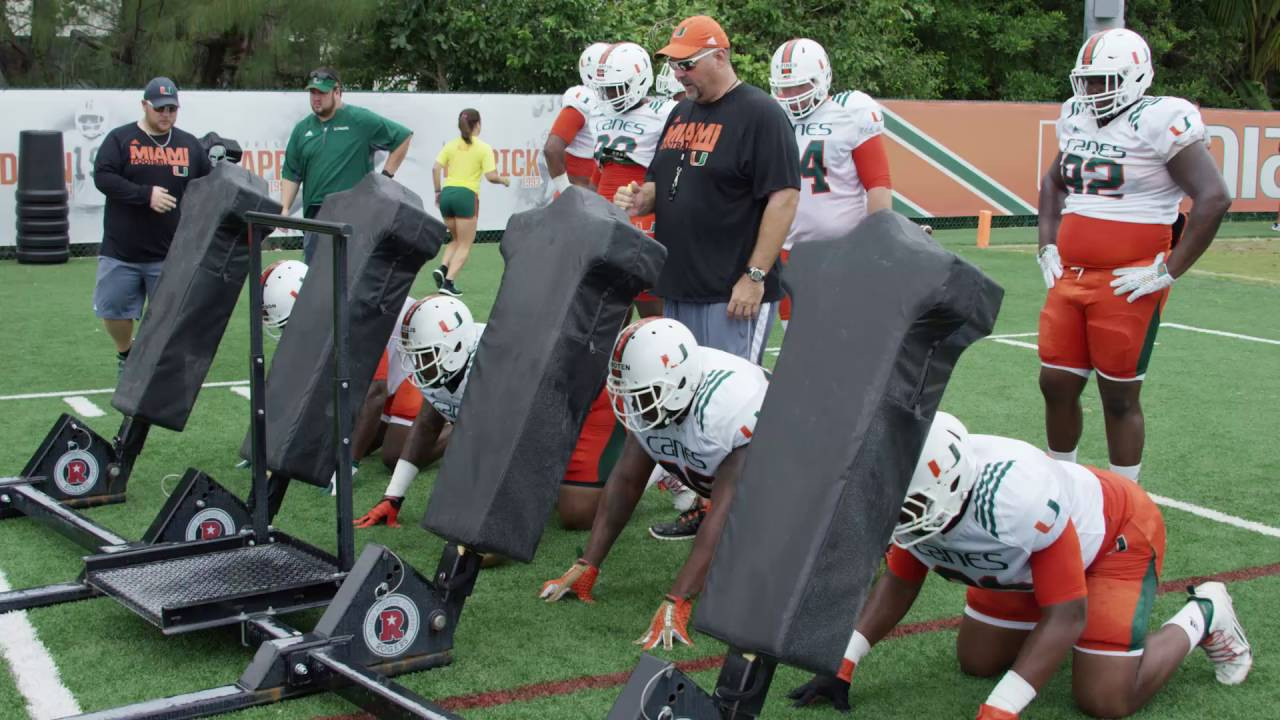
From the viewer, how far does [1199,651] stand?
13.8ft

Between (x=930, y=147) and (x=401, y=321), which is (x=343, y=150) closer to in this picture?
(x=401, y=321)

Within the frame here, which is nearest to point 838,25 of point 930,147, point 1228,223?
point 930,147

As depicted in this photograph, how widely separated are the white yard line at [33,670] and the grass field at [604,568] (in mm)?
31

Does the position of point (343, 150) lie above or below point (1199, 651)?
above

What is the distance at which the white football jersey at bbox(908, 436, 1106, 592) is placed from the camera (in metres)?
3.29

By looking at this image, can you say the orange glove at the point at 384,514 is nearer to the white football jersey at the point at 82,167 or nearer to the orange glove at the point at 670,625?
the orange glove at the point at 670,625

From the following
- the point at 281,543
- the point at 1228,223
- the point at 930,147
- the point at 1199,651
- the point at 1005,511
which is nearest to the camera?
the point at 1005,511

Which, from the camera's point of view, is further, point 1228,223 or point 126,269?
point 1228,223

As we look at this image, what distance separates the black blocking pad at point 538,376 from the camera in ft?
12.0

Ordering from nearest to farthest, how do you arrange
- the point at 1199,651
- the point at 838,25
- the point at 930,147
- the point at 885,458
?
the point at 885,458 → the point at 1199,651 → the point at 930,147 → the point at 838,25

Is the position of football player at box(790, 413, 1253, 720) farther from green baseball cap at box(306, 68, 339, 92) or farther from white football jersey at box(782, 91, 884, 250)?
green baseball cap at box(306, 68, 339, 92)

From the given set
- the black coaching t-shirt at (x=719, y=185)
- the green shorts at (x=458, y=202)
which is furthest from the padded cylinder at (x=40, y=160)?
the black coaching t-shirt at (x=719, y=185)

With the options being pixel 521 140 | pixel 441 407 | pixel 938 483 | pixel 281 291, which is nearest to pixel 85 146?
pixel 521 140

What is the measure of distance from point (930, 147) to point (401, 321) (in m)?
15.1
